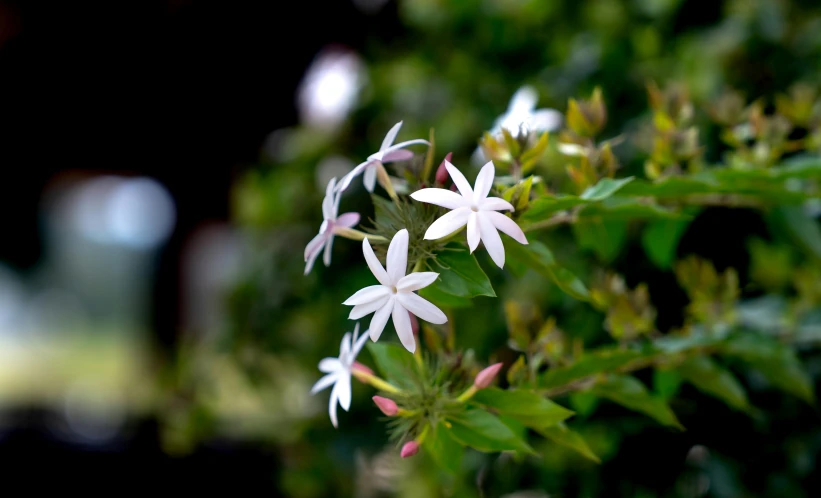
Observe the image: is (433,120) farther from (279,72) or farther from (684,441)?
(279,72)

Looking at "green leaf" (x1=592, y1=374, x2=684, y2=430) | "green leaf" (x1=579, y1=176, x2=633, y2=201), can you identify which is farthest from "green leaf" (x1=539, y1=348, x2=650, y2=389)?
"green leaf" (x1=579, y1=176, x2=633, y2=201)

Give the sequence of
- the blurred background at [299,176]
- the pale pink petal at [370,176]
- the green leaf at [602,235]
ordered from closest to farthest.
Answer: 1. the pale pink petal at [370,176]
2. the green leaf at [602,235]
3. the blurred background at [299,176]

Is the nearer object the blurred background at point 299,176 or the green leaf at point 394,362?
the green leaf at point 394,362

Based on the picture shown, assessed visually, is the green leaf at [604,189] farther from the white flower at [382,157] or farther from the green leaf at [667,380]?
the green leaf at [667,380]

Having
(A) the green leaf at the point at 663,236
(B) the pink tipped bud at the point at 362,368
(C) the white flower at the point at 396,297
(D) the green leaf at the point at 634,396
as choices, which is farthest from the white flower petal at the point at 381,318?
(A) the green leaf at the point at 663,236

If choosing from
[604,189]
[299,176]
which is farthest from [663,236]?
[299,176]

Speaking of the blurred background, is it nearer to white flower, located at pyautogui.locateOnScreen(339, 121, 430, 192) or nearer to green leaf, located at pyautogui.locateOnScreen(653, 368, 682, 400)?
green leaf, located at pyautogui.locateOnScreen(653, 368, 682, 400)
